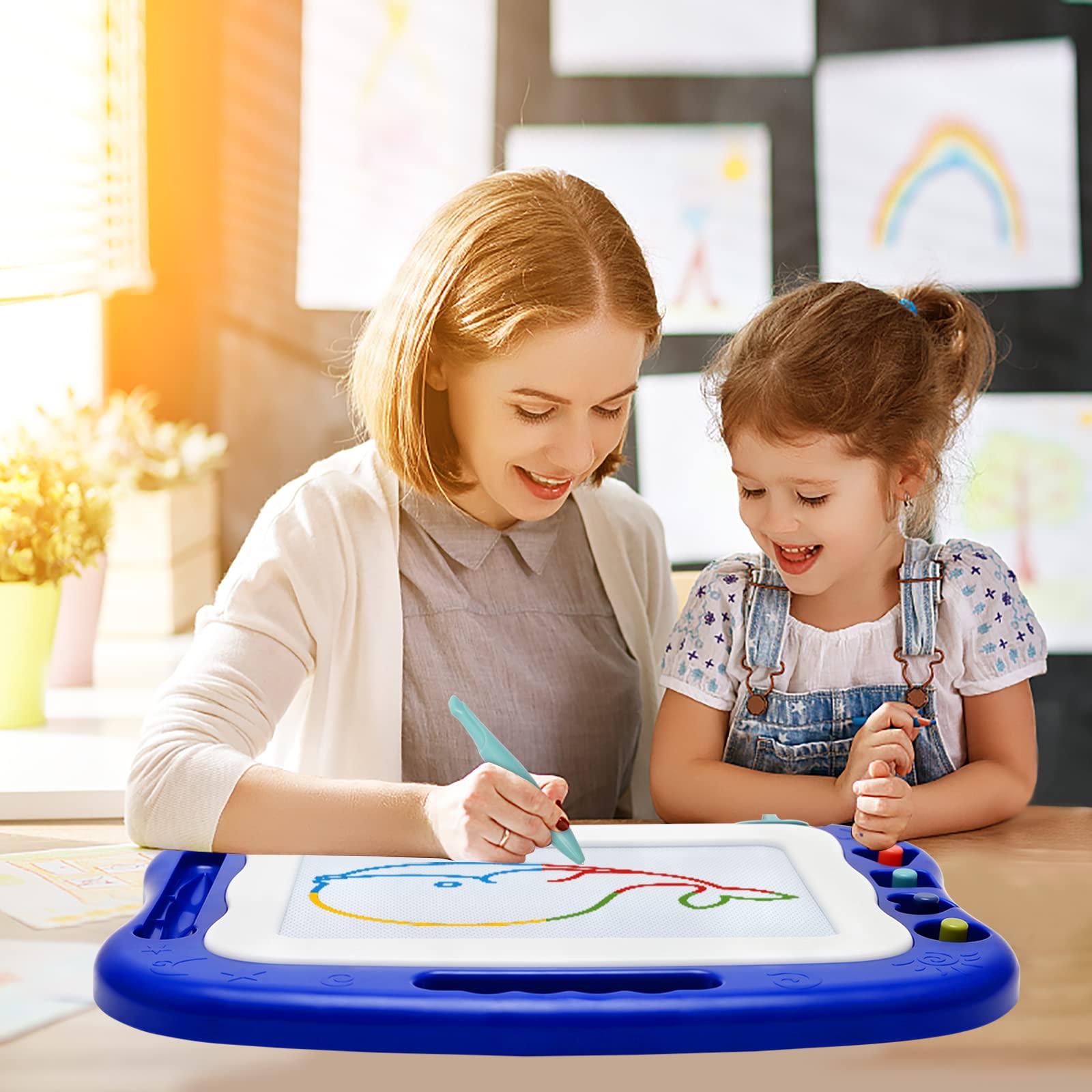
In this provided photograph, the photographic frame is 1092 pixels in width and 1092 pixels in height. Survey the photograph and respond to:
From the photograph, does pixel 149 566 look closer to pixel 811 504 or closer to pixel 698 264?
pixel 698 264

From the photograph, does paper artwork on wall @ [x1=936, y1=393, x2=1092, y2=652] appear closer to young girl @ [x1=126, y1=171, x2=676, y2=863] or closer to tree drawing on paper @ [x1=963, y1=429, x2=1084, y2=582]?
tree drawing on paper @ [x1=963, y1=429, x2=1084, y2=582]

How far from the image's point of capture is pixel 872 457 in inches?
46.6

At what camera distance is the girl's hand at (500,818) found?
0.87m

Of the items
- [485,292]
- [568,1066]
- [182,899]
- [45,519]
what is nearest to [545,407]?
[485,292]

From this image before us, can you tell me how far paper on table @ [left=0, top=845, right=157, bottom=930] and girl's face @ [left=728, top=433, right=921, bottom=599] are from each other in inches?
22.8

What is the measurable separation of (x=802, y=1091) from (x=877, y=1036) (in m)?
0.06

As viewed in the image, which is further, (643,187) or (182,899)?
(643,187)

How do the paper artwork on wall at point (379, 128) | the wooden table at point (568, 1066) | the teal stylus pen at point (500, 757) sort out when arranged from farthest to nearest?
the paper artwork on wall at point (379, 128)
the teal stylus pen at point (500, 757)
the wooden table at point (568, 1066)

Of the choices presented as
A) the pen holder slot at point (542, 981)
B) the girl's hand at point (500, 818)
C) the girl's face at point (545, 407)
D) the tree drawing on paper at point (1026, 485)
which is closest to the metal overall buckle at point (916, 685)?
the girl's face at point (545, 407)

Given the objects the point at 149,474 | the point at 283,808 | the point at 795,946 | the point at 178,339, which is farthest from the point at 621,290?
the point at 178,339

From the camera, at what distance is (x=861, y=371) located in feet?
3.91

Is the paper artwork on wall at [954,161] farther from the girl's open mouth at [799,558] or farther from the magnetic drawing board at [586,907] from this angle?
the magnetic drawing board at [586,907]

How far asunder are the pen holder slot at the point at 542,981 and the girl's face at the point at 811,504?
55cm

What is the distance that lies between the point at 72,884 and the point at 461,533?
54 cm
